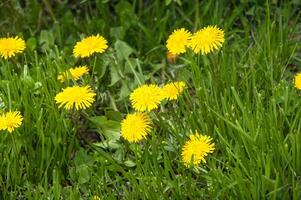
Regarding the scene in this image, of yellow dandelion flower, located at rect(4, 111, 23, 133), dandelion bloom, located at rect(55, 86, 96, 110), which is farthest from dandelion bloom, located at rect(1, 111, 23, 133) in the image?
dandelion bloom, located at rect(55, 86, 96, 110)

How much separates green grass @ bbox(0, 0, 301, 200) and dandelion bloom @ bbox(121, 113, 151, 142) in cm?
4

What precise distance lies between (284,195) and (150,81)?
0.97 meters

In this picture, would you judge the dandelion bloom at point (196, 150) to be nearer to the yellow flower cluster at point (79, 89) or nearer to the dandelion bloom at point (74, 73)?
the yellow flower cluster at point (79, 89)

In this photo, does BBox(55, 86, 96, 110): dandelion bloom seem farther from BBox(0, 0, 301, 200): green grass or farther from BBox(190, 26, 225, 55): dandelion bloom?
BBox(190, 26, 225, 55): dandelion bloom

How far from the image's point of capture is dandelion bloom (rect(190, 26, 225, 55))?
2.06 meters

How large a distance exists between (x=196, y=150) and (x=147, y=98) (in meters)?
0.24

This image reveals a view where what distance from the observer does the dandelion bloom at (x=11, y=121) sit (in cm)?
199

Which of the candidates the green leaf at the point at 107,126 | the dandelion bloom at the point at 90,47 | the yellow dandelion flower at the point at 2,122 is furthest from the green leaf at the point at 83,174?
the dandelion bloom at the point at 90,47

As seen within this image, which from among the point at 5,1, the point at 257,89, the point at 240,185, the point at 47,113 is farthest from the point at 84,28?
the point at 240,185

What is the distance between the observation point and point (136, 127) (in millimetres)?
1935

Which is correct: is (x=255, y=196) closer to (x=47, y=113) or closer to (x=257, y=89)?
(x=257, y=89)

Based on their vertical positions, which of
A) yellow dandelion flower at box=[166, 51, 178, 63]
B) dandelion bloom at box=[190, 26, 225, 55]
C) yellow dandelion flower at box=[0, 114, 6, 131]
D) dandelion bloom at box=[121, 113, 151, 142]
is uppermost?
yellow dandelion flower at box=[166, 51, 178, 63]

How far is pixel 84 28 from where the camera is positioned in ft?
9.43

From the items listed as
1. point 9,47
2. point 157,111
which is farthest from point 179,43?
point 9,47
